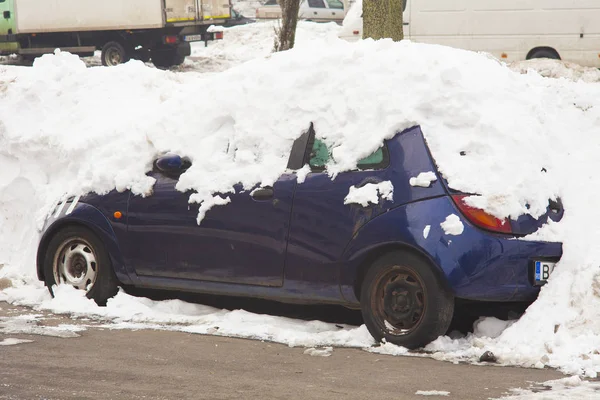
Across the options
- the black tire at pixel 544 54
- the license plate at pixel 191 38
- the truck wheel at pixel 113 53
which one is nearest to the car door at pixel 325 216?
the black tire at pixel 544 54

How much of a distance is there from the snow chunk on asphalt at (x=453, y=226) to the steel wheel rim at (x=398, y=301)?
0.34 metres

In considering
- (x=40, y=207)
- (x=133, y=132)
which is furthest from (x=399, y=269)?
(x=40, y=207)

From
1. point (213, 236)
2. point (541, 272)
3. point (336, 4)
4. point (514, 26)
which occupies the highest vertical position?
point (336, 4)

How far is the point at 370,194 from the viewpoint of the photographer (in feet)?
23.1

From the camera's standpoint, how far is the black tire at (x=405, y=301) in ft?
22.1

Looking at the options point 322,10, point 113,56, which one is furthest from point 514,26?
point 322,10

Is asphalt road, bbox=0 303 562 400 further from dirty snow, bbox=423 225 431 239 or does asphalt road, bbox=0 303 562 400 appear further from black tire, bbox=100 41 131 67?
black tire, bbox=100 41 131 67

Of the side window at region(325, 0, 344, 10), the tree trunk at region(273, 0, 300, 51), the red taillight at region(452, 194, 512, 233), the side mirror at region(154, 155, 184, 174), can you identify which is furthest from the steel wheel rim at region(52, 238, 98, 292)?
the side window at region(325, 0, 344, 10)

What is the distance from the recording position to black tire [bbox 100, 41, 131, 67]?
89.0 ft

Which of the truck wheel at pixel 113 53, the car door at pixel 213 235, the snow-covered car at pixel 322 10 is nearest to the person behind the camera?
the car door at pixel 213 235

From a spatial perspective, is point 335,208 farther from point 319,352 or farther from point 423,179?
point 319,352

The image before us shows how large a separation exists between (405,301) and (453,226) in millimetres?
573

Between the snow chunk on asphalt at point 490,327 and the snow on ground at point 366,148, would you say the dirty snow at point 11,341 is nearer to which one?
the snow on ground at point 366,148

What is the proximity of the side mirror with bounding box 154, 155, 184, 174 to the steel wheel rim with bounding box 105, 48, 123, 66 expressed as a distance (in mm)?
19552
